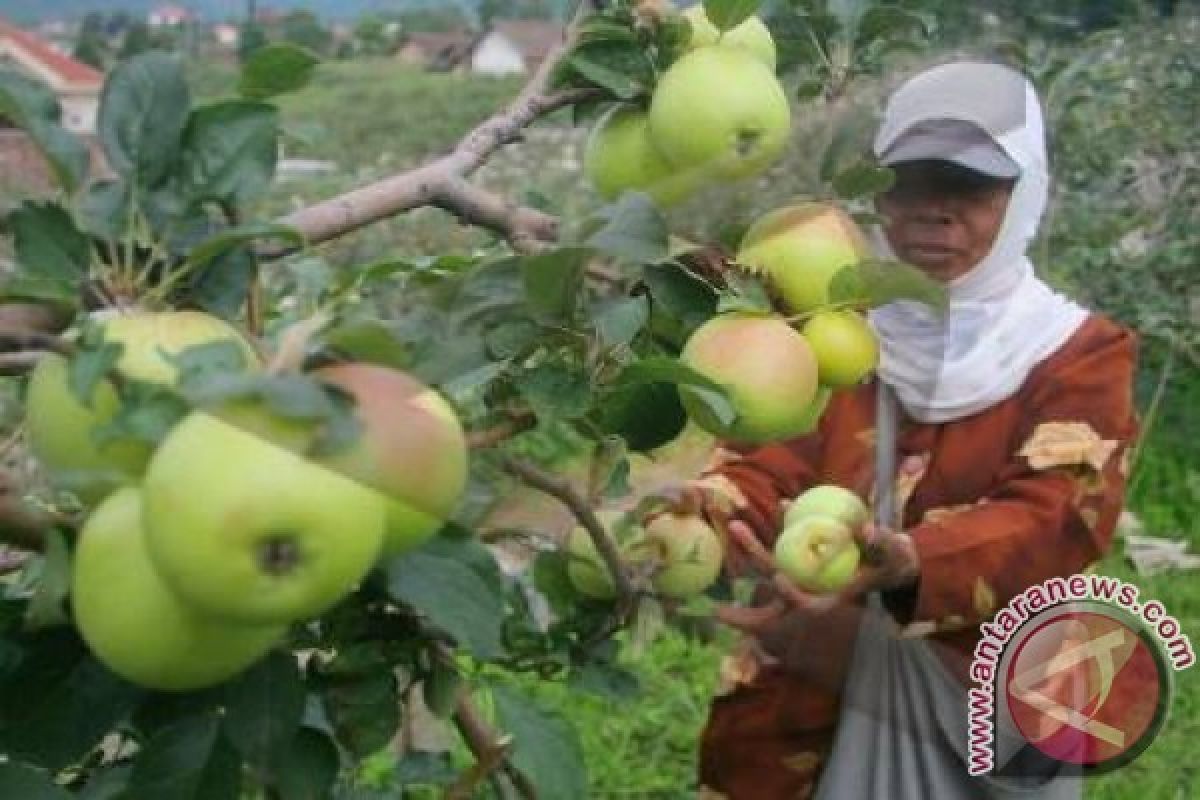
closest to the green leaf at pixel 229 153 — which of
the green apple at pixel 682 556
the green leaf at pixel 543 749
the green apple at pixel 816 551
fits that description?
the green leaf at pixel 543 749

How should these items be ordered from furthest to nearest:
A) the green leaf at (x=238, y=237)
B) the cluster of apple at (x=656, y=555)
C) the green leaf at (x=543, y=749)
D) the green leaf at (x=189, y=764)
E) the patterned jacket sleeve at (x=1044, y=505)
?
the patterned jacket sleeve at (x=1044, y=505), the cluster of apple at (x=656, y=555), the green leaf at (x=543, y=749), the green leaf at (x=189, y=764), the green leaf at (x=238, y=237)

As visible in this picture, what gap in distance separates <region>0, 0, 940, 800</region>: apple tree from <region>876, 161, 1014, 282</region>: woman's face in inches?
20.9

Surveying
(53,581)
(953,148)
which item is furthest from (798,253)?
(953,148)

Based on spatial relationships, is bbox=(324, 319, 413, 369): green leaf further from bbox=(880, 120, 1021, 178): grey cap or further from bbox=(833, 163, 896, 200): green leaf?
bbox=(880, 120, 1021, 178): grey cap

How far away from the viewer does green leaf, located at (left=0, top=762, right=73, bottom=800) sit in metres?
0.86

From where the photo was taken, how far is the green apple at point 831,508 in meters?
1.52

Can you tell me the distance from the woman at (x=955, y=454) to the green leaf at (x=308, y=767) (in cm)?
75

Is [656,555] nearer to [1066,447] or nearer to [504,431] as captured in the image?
[504,431]

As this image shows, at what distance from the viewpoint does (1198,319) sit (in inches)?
192

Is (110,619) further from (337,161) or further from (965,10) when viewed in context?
(337,161)

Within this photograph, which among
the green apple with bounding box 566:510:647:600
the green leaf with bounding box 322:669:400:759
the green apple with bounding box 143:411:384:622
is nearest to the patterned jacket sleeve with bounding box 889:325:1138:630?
the green apple with bounding box 566:510:647:600

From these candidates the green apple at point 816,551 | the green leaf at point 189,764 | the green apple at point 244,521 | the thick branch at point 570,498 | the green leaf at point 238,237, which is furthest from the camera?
the green apple at point 816,551

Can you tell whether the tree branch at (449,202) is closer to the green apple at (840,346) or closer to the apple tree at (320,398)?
the apple tree at (320,398)

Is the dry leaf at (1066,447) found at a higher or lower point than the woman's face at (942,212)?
lower
